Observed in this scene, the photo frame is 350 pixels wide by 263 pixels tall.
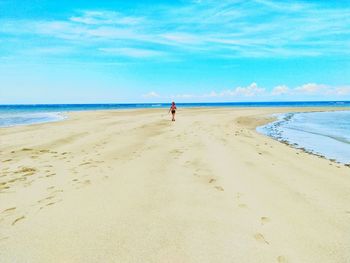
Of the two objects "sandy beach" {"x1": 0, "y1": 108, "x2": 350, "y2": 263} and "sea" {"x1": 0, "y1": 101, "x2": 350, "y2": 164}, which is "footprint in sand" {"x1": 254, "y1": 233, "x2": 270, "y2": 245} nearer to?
"sandy beach" {"x1": 0, "y1": 108, "x2": 350, "y2": 263}

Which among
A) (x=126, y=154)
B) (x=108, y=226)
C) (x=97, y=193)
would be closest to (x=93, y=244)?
(x=108, y=226)

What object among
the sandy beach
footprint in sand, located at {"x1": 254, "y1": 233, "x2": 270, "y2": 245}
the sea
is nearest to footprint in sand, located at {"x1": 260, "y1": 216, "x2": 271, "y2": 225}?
the sandy beach

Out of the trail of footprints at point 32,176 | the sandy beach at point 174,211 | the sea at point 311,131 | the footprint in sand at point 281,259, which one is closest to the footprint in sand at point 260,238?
the sandy beach at point 174,211

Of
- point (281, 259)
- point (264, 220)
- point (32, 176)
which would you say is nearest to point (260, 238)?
point (281, 259)

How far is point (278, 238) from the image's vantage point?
12.9 ft

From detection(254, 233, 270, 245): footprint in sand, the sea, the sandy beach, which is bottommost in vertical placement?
the sea

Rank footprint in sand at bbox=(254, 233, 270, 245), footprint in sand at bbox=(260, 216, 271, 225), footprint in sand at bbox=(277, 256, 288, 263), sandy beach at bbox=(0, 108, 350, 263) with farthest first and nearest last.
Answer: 1. footprint in sand at bbox=(260, 216, 271, 225)
2. footprint in sand at bbox=(254, 233, 270, 245)
3. sandy beach at bbox=(0, 108, 350, 263)
4. footprint in sand at bbox=(277, 256, 288, 263)

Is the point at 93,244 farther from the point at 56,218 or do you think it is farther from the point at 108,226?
the point at 56,218

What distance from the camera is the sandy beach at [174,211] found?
3.65 meters

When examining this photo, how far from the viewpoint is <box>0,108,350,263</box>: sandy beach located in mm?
3648

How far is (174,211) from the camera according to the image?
485 centimetres

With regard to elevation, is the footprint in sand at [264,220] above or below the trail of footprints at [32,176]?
above

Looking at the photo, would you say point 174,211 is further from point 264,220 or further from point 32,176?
point 32,176

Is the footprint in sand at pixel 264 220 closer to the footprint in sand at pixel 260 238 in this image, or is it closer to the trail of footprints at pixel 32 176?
the footprint in sand at pixel 260 238
